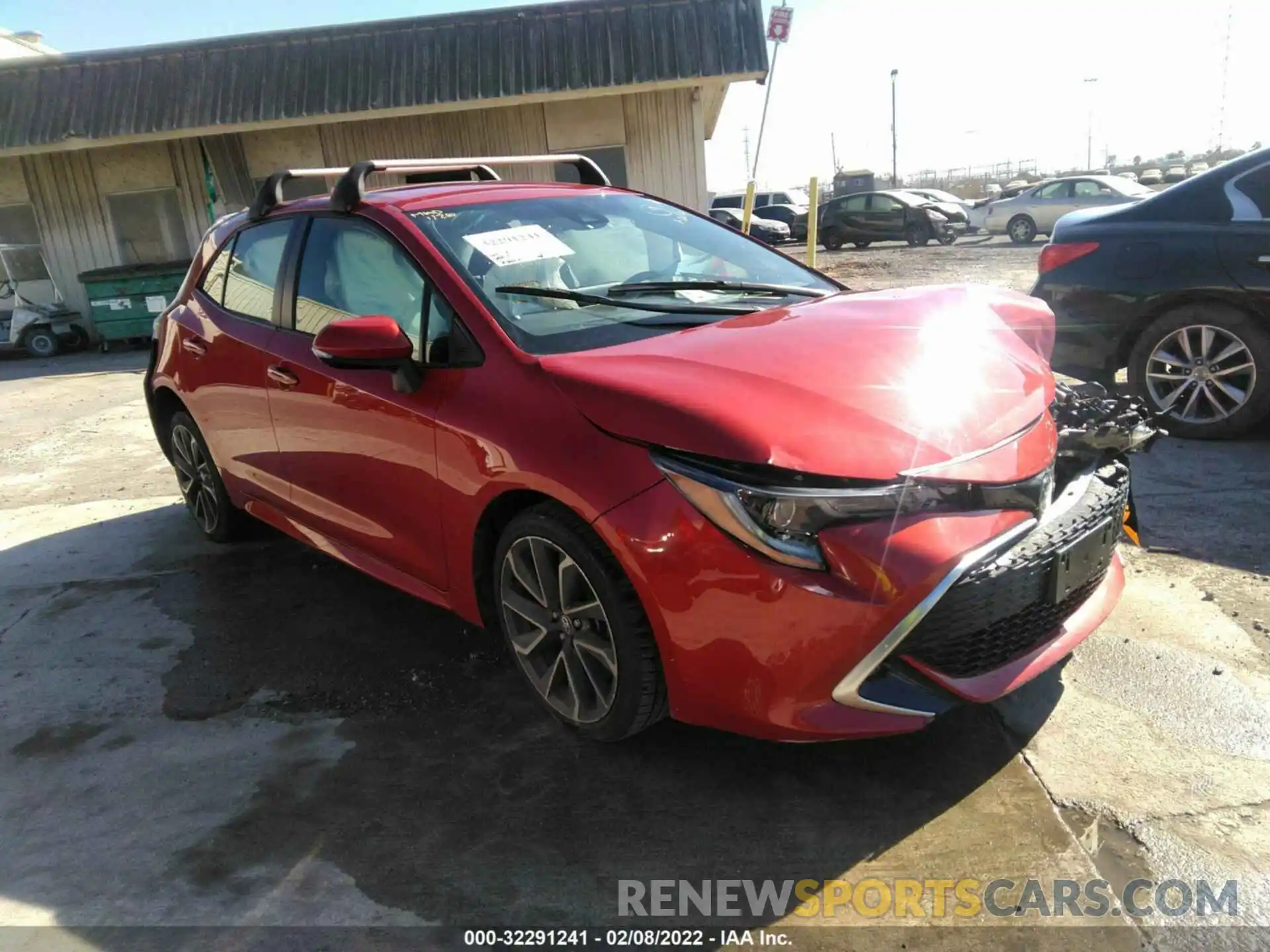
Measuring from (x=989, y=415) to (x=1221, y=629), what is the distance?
4.80 ft

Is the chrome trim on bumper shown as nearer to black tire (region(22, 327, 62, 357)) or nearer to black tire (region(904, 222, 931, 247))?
black tire (region(22, 327, 62, 357))

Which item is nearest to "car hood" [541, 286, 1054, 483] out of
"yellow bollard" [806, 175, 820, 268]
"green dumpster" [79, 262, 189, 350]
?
"yellow bollard" [806, 175, 820, 268]

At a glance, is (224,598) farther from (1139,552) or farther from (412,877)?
(1139,552)

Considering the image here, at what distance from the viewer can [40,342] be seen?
14625 millimetres

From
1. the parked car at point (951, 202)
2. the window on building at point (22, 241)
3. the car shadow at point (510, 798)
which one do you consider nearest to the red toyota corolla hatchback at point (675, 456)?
the car shadow at point (510, 798)

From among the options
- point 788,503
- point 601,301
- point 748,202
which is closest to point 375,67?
point 748,202

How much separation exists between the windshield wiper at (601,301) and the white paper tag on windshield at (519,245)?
0.48 ft

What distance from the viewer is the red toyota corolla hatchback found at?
7.06ft

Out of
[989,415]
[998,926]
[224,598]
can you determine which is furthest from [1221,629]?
[224,598]

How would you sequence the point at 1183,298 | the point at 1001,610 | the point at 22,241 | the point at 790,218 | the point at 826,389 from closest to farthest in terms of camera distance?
1. the point at 1001,610
2. the point at 826,389
3. the point at 1183,298
4. the point at 22,241
5. the point at 790,218

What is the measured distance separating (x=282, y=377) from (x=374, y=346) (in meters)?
0.98

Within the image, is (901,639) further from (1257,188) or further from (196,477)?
(1257,188)

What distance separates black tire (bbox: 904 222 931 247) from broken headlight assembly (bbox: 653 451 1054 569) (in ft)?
74.5

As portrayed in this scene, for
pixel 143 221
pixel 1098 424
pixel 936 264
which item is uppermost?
pixel 143 221
